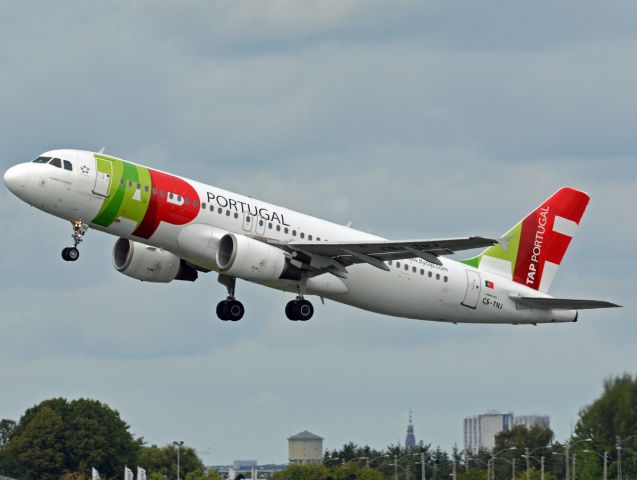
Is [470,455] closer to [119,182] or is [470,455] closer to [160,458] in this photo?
[160,458]

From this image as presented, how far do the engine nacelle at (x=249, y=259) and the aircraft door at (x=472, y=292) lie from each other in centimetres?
1024

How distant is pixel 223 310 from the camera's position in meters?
67.6

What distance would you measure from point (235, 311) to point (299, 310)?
9.98 ft

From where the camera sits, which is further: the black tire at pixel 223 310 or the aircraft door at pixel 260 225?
the black tire at pixel 223 310

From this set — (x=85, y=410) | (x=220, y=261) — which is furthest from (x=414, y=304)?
(x=85, y=410)

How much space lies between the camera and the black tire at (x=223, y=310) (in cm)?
6756

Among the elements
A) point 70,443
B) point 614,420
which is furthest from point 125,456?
point 614,420

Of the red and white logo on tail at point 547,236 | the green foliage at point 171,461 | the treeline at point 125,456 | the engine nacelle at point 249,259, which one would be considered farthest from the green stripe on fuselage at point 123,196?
the green foliage at point 171,461

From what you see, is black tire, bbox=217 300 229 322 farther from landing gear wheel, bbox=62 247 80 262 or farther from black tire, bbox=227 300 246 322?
landing gear wheel, bbox=62 247 80 262

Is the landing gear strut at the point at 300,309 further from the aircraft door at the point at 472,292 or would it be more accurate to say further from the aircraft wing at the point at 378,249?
the aircraft door at the point at 472,292

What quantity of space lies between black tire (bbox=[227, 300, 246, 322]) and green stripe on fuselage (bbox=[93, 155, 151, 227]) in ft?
24.4

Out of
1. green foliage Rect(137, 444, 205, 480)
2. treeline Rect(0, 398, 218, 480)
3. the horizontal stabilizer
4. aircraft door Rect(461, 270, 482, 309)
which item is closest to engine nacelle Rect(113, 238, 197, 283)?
aircraft door Rect(461, 270, 482, 309)

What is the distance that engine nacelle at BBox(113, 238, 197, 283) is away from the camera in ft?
223

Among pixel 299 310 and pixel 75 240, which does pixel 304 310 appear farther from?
pixel 75 240
